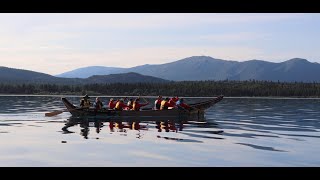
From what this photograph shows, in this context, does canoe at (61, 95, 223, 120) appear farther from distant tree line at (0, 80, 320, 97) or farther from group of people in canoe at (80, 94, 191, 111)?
distant tree line at (0, 80, 320, 97)

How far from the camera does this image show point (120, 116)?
134 feet

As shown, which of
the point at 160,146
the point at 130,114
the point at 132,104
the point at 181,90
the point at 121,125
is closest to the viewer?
the point at 160,146

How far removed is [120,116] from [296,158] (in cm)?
2370

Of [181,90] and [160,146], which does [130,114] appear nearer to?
[160,146]

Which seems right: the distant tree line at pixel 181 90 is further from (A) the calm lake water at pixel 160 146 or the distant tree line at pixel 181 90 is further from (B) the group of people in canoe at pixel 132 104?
(A) the calm lake water at pixel 160 146

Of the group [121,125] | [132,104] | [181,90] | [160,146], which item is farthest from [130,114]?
[181,90]

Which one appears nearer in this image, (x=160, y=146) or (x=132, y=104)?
(x=160, y=146)

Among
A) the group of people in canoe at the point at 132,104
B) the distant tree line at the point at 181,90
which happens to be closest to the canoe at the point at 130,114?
the group of people in canoe at the point at 132,104

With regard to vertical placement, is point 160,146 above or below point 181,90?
below

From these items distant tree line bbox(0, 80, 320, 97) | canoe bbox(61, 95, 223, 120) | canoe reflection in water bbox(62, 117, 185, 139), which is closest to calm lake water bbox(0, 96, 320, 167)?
canoe reflection in water bbox(62, 117, 185, 139)

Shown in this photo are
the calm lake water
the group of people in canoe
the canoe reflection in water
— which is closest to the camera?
the calm lake water

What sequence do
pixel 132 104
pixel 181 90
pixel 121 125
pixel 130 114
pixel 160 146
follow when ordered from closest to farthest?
pixel 160 146 < pixel 121 125 < pixel 130 114 < pixel 132 104 < pixel 181 90

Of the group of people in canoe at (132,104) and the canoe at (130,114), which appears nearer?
the canoe at (130,114)
